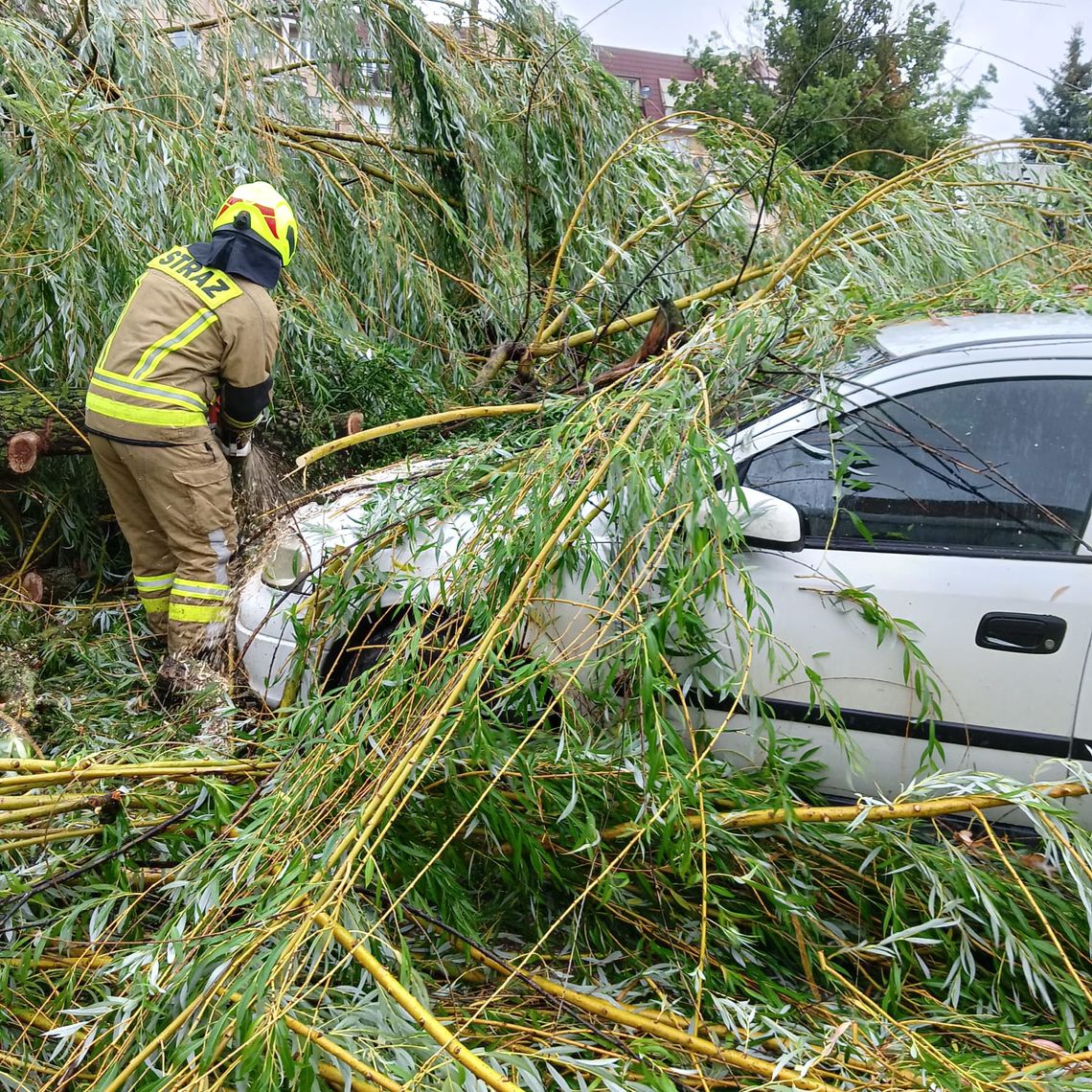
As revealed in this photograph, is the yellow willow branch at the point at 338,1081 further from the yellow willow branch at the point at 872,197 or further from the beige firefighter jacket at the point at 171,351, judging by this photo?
the yellow willow branch at the point at 872,197

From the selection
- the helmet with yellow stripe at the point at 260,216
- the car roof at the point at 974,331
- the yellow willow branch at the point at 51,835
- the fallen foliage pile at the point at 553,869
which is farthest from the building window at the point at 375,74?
the yellow willow branch at the point at 51,835

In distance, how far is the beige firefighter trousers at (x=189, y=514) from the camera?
409 centimetres

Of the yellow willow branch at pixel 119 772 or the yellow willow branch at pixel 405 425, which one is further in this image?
the yellow willow branch at pixel 405 425

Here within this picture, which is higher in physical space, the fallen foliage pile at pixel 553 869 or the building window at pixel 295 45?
the building window at pixel 295 45

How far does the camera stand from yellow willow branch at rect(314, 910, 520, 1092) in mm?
2021

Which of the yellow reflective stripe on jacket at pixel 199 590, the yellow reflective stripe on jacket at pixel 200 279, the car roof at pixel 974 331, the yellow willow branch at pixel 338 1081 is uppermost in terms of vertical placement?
the yellow reflective stripe on jacket at pixel 200 279

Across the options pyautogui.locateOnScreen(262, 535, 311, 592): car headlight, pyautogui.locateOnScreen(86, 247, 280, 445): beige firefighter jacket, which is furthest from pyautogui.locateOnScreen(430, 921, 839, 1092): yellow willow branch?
pyautogui.locateOnScreen(86, 247, 280, 445): beige firefighter jacket

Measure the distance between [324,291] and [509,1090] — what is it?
4.46 meters

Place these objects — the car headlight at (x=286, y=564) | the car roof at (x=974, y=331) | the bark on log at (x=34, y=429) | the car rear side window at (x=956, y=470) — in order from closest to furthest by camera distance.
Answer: the car rear side window at (x=956, y=470) → the car roof at (x=974, y=331) → the car headlight at (x=286, y=564) → the bark on log at (x=34, y=429)

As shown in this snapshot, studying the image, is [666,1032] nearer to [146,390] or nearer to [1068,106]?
[146,390]

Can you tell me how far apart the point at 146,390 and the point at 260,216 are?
0.89 m

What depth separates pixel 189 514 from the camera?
4160mm

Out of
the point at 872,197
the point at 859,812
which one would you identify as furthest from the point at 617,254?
the point at 859,812

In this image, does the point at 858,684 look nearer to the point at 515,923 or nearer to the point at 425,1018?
the point at 515,923
